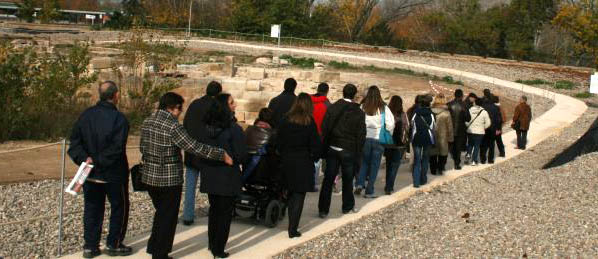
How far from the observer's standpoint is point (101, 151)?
Answer: 7.39m

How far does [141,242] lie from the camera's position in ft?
28.0

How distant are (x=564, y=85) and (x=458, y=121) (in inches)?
970

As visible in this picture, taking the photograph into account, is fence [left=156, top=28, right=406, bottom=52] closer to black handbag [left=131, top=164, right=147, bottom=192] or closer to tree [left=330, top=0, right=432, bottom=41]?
tree [left=330, top=0, right=432, bottom=41]

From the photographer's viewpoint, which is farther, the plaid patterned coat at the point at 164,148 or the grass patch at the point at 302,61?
the grass patch at the point at 302,61

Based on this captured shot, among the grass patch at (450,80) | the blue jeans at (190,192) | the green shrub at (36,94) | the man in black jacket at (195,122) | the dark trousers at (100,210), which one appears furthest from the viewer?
the grass patch at (450,80)

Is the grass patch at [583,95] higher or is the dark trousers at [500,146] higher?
the grass patch at [583,95]

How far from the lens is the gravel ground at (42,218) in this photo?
822 cm

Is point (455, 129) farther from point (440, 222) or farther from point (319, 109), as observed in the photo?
point (440, 222)

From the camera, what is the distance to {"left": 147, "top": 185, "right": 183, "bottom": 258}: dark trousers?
7.39 meters

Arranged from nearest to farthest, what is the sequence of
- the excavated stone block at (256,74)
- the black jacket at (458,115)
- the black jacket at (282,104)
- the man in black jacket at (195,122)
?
the man in black jacket at (195,122) → the black jacket at (282,104) → the black jacket at (458,115) → the excavated stone block at (256,74)

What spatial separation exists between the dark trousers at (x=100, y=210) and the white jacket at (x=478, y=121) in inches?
342

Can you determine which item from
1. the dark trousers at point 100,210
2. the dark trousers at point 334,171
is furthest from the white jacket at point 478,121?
the dark trousers at point 100,210

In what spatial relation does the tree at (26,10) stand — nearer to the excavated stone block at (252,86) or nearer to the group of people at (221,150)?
the excavated stone block at (252,86)

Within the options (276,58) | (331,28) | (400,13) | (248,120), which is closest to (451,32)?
(331,28)
